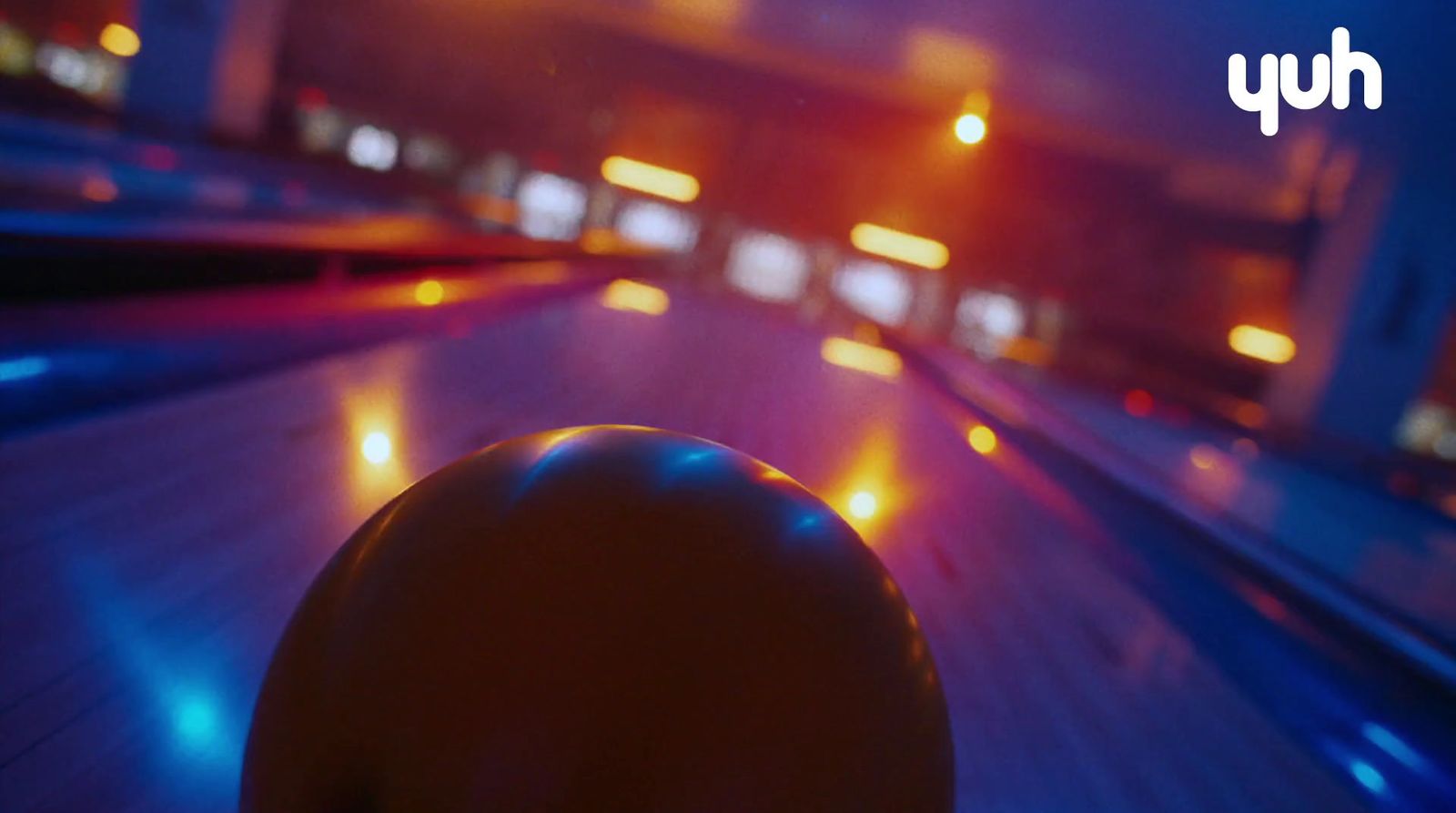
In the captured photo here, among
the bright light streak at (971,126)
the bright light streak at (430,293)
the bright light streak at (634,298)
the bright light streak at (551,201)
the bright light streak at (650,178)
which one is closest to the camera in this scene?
the bright light streak at (430,293)

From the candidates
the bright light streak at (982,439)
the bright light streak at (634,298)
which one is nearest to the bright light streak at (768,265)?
the bright light streak at (634,298)

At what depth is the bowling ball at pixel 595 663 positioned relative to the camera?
62 cm

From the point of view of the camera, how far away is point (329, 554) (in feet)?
4.93

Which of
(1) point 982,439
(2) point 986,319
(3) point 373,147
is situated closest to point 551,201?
(3) point 373,147

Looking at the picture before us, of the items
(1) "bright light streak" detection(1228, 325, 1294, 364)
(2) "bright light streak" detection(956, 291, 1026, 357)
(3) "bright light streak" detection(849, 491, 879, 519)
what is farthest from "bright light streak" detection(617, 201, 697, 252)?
(3) "bright light streak" detection(849, 491, 879, 519)

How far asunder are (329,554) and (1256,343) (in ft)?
35.8

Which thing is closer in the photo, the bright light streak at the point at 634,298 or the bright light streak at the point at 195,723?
the bright light streak at the point at 195,723

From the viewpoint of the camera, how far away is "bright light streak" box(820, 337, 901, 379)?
5.63 meters

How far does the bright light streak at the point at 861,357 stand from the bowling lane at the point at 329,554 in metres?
2.36

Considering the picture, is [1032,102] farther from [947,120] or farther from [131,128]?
[131,128]

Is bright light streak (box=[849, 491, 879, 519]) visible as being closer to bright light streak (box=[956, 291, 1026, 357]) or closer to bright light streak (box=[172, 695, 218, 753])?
bright light streak (box=[172, 695, 218, 753])

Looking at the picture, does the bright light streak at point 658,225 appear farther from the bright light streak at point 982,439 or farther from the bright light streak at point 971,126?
the bright light streak at point 982,439

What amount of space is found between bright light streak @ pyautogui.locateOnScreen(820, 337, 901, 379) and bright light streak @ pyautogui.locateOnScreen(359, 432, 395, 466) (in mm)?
3623

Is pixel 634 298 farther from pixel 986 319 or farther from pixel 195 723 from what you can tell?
pixel 986 319
